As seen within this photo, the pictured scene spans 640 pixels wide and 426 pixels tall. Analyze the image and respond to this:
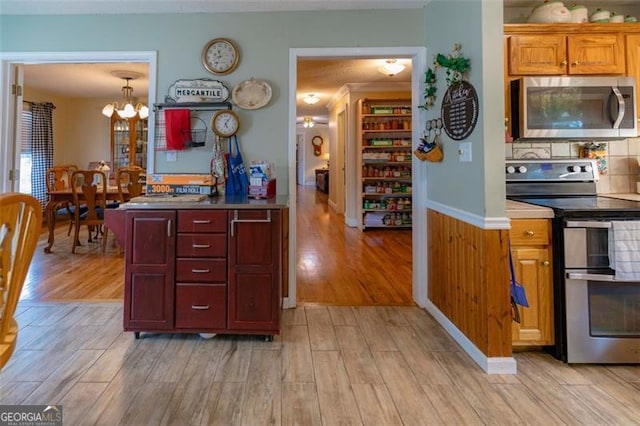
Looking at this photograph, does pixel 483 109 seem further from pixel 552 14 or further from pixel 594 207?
pixel 552 14

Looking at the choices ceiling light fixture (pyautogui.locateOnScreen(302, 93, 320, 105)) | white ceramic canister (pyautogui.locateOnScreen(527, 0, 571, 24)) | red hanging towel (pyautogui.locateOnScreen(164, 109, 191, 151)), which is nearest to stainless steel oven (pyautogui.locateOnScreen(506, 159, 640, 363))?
white ceramic canister (pyautogui.locateOnScreen(527, 0, 571, 24))

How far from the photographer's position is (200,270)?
2314 millimetres

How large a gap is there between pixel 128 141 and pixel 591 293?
768cm

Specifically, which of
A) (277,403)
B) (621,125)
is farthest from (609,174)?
(277,403)

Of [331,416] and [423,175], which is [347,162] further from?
[331,416]

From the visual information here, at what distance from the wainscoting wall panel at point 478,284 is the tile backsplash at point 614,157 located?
0.99 metres

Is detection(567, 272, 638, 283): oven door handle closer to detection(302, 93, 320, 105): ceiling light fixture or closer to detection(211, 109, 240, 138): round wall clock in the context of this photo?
detection(211, 109, 240, 138): round wall clock

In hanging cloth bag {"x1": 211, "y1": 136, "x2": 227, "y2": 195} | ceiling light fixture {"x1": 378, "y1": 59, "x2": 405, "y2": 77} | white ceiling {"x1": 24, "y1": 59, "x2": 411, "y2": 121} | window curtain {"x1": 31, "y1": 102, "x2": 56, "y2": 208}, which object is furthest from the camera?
window curtain {"x1": 31, "y1": 102, "x2": 56, "y2": 208}

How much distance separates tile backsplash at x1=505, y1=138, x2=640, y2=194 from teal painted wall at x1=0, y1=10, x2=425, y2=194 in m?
1.30

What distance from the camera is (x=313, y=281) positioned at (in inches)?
144

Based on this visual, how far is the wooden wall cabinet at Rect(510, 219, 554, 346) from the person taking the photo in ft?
6.91

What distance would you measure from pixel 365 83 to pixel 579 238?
496cm

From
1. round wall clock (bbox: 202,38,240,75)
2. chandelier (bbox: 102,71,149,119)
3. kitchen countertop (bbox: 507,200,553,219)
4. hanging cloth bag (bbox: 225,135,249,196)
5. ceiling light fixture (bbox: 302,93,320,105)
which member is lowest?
kitchen countertop (bbox: 507,200,553,219)

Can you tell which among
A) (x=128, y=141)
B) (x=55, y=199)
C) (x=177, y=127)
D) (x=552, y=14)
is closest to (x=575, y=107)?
(x=552, y=14)
